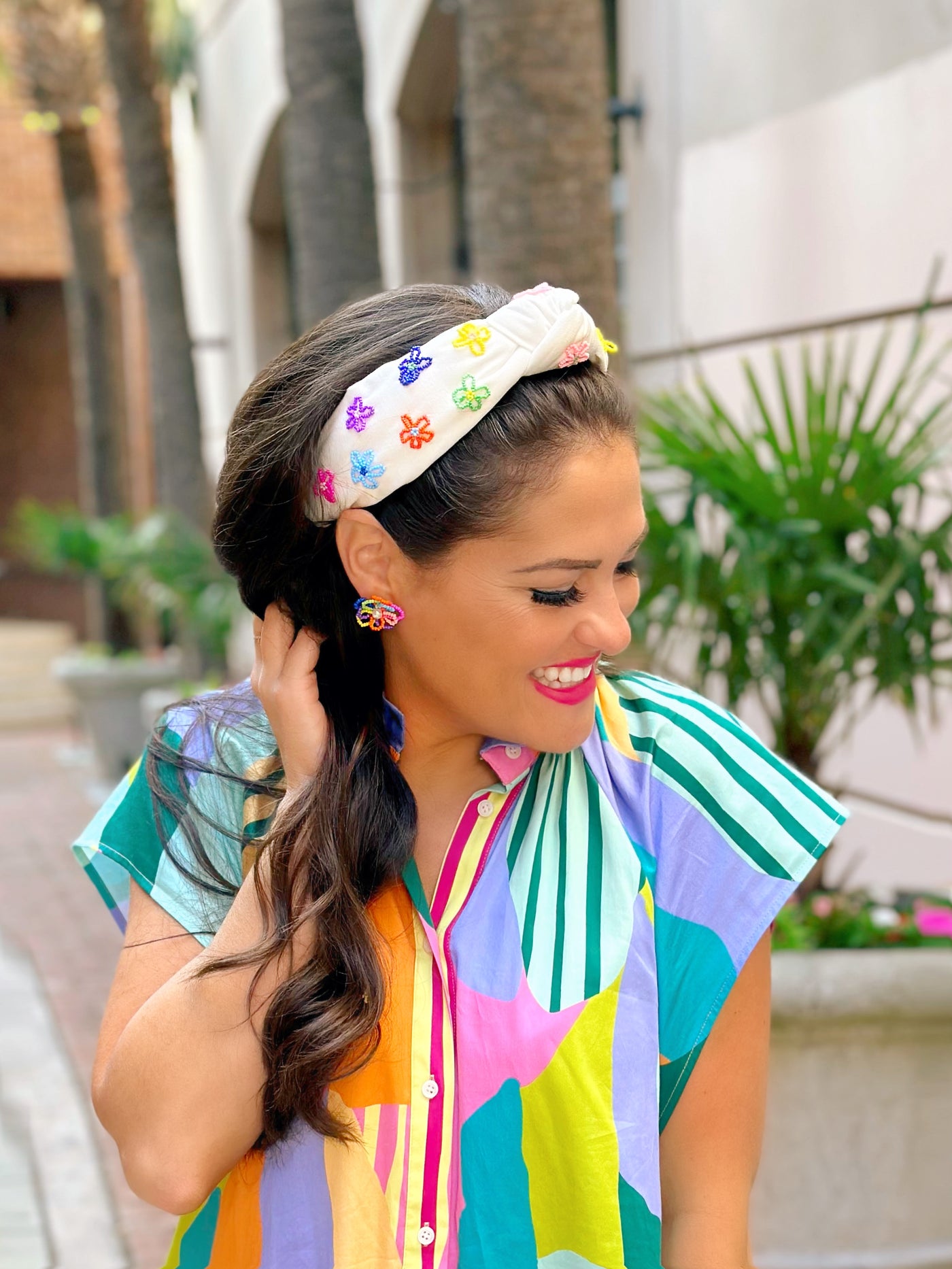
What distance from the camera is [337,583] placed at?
1785 mm

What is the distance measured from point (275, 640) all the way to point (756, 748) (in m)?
0.61

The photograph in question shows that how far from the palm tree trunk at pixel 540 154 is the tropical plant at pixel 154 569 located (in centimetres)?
395

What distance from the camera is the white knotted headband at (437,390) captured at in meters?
1.59

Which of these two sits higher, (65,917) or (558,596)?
(558,596)

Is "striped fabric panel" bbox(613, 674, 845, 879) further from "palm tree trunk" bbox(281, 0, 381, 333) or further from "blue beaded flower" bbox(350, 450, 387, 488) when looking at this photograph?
"palm tree trunk" bbox(281, 0, 381, 333)

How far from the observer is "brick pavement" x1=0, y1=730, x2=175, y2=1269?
4.16 meters

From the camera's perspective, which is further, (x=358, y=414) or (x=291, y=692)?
(x=291, y=692)

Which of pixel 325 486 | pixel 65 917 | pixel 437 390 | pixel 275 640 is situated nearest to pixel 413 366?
pixel 437 390

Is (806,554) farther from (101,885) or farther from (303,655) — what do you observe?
(101,885)

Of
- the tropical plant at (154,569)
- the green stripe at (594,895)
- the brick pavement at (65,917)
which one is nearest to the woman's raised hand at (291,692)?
the green stripe at (594,895)

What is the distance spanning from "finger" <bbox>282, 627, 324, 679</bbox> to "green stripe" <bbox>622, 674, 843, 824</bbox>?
1.42ft

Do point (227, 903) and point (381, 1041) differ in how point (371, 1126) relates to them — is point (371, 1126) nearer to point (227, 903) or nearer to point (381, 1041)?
point (381, 1041)

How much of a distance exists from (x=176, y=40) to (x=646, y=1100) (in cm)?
1318

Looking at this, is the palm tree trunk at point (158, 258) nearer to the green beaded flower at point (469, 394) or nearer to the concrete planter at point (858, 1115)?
the concrete planter at point (858, 1115)
